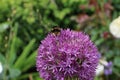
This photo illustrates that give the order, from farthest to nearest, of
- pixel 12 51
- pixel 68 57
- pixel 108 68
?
pixel 12 51 < pixel 108 68 < pixel 68 57

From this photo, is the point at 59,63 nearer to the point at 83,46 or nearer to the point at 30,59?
the point at 83,46

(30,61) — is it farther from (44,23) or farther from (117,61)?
(117,61)

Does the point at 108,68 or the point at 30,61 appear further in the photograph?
the point at 30,61

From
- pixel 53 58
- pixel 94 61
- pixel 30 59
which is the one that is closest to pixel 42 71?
pixel 53 58

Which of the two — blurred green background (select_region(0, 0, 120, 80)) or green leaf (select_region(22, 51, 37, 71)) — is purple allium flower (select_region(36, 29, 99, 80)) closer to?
blurred green background (select_region(0, 0, 120, 80))

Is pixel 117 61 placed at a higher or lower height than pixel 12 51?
lower

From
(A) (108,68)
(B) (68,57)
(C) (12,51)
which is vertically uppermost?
(B) (68,57)

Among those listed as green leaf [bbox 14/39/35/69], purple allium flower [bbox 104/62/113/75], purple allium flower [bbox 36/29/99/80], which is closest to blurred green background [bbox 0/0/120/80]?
green leaf [bbox 14/39/35/69]

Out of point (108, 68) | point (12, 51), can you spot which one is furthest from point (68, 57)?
point (12, 51)
